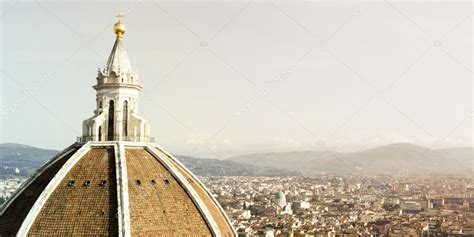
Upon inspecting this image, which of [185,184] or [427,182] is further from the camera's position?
[427,182]

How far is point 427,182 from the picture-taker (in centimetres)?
11275

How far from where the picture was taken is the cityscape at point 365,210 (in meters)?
52.9

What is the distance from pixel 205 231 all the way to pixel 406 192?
8560cm

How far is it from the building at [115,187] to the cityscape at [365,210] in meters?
13.4

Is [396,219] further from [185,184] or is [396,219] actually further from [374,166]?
[374,166]

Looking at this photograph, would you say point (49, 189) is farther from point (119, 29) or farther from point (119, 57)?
point (119, 29)

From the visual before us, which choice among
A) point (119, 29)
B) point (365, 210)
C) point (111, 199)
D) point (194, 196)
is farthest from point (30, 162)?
point (111, 199)

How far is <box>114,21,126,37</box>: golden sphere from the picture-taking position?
60.5ft

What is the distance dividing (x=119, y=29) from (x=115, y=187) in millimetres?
5657

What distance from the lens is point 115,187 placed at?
50.5 feet

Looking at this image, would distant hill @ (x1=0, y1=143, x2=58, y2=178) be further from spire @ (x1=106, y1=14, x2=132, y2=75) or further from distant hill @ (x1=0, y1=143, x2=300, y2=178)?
spire @ (x1=106, y1=14, x2=132, y2=75)

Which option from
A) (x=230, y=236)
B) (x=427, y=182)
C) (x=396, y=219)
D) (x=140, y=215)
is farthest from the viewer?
(x=427, y=182)

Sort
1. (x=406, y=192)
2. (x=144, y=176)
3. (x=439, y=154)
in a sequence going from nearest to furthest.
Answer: (x=144, y=176) → (x=406, y=192) → (x=439, y=154)

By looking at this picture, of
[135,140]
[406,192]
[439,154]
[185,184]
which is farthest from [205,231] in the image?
[439,154]
